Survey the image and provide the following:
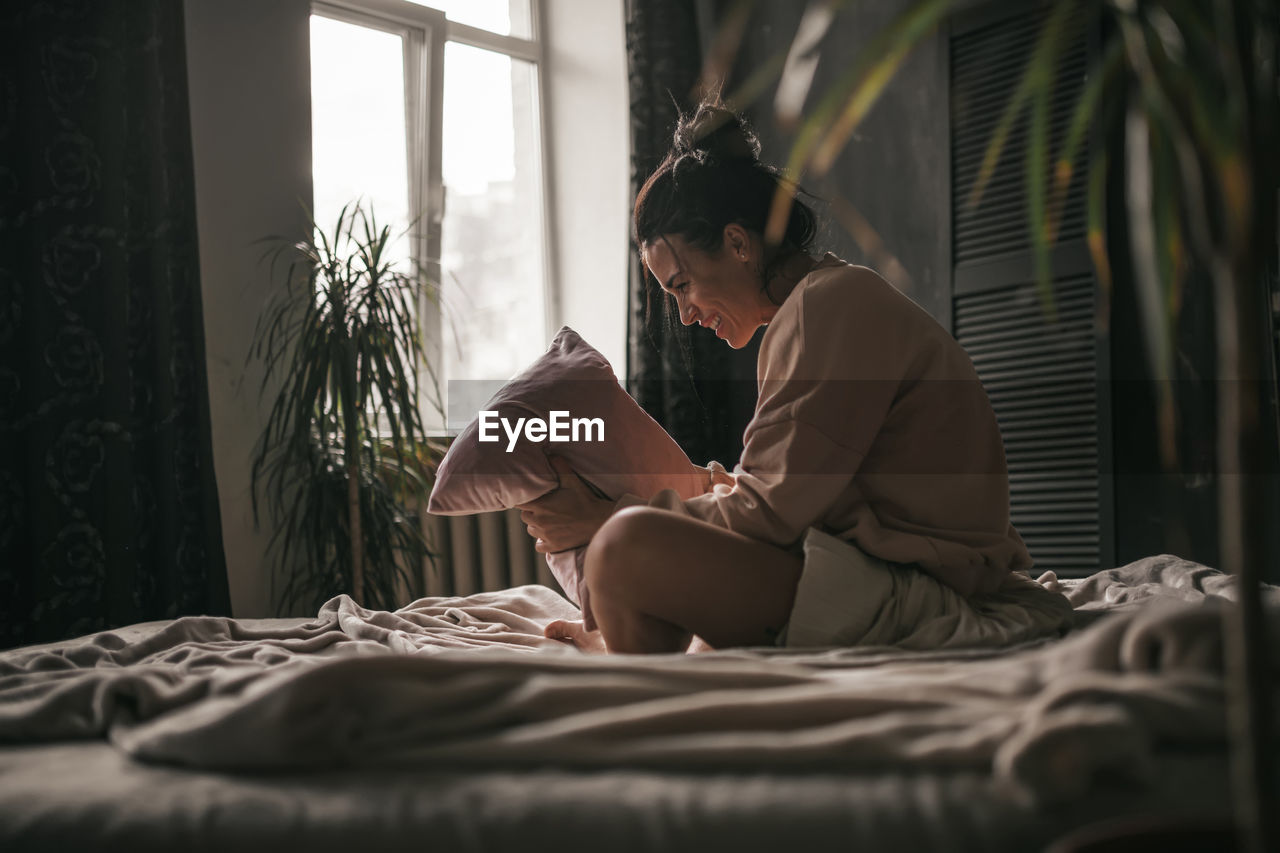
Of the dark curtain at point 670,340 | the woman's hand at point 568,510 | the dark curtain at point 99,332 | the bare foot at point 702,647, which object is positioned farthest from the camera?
the dark curtain at point 670,340

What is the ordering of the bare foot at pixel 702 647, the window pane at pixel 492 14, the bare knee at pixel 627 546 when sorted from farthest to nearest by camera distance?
the window pane at pixel 492 14
the bare foot at pixel 702 647
the bare knee at pixel 627 546

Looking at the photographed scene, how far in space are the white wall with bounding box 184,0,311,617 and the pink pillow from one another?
1.45 m

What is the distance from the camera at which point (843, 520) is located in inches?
54.9

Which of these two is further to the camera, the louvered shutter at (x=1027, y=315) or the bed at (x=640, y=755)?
the louvered shutter at (x=1027, y=315)

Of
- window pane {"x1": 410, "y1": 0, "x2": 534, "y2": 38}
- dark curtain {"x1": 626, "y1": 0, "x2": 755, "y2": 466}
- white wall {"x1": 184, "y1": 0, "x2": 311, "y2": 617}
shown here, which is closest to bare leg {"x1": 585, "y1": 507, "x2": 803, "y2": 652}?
white wall {"x1": 184, "y1": 0, "x2": 311, "y2": 617}

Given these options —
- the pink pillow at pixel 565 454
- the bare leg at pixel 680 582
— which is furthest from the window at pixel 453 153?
the bare leg at pixel 680 582

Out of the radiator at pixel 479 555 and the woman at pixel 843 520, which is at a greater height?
the woman at pixel 843 520

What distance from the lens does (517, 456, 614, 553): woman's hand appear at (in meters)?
1.69

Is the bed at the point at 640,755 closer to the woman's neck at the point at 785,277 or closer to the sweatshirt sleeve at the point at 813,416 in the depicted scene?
the sweatshirt sleeve at the point at 813,416

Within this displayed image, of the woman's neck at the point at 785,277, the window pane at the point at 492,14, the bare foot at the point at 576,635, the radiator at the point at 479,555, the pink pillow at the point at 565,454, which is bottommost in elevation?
the radiator at the point at 479,555

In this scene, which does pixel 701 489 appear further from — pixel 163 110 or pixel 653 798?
pixel 163 110

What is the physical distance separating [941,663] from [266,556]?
239 centimetres

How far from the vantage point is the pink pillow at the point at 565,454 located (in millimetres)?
1680

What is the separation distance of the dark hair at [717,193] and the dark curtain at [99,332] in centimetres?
160
